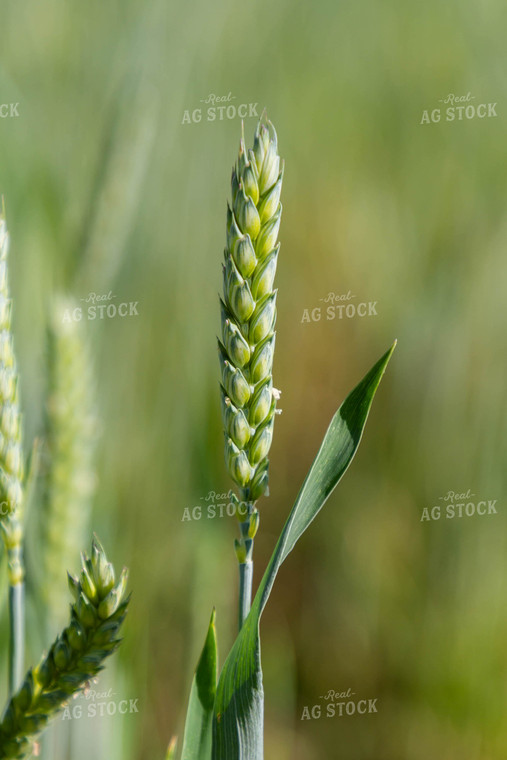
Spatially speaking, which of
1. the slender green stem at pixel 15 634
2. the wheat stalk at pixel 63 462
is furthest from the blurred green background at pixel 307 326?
the slender green stem at pixel 15 634

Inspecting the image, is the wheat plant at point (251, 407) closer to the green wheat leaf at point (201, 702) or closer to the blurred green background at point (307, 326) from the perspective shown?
the green wheat leaf at point (201, 702)

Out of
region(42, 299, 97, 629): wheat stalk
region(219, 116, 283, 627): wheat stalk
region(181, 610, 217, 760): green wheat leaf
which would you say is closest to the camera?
region(219, 116, 283, 627): wheat stalk

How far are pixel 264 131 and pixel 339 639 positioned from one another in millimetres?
1548

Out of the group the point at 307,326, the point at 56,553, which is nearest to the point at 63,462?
the point at 56,553

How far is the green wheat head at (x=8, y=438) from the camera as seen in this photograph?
62cm

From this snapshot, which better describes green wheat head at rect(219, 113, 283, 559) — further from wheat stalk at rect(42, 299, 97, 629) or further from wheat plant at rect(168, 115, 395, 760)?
wheat stalk at rect(42, 299, 97, 629)

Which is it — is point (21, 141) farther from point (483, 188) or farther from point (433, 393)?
point (483, 188)

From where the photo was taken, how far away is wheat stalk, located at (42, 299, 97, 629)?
0.88m

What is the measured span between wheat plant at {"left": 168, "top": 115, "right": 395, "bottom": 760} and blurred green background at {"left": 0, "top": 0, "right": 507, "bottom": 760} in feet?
2.31

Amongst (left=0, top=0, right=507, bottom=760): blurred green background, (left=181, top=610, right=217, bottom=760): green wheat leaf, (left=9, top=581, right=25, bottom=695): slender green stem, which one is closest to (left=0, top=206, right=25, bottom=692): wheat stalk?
(left=9, top=581, right=25, bottom=695): slender green stem

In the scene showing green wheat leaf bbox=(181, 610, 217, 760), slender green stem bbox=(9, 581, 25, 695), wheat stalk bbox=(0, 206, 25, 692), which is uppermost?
wheat stalk bbox=(0, 206, 25, 692)

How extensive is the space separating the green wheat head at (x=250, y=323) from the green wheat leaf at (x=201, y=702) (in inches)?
6.6

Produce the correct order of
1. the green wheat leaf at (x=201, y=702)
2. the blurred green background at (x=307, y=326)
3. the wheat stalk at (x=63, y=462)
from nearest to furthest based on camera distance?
the green wheat leaf at (x=201, y=702) → the wheat stalk at (x=63, y=462) → the blurred green background at (x=307, y=326)

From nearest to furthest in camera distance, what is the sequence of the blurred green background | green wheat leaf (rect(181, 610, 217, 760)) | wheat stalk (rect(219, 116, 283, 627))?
wheat stalk (rect(219, 116, 283, 627)) → green wheat leaf (rect(181, 610, 217, 760)) → the blurred green background
